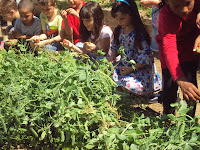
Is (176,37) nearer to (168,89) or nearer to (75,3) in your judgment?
(168,89)

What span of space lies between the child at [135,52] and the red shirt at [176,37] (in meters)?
0.53

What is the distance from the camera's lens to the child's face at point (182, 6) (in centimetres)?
174

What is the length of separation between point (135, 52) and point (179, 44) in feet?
2.21

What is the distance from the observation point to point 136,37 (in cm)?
272

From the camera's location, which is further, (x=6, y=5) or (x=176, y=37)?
(x=6, y=5)

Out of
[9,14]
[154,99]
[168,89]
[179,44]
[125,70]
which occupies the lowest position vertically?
[154,99]

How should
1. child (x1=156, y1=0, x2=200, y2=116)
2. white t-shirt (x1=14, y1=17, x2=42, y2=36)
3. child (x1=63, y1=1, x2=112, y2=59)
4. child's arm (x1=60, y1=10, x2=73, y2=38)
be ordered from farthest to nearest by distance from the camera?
1. white t-shirt (x1=14, y1=17, x2=42, y2=36)
2. child's arm (x1=60, y1=10, x2=73, y2=38)
3. child (x1=63, y1=1, x2=112, y2=59)
4. child (x1=156, y1=0, x2=200, y2=116)

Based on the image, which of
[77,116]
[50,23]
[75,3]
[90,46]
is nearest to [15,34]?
[50,23]

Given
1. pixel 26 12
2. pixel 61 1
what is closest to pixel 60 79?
pixel 26 12

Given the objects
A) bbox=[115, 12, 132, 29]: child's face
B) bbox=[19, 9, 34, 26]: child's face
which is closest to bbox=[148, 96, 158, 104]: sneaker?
bbox=[115, 12, 132, 29]: child's face

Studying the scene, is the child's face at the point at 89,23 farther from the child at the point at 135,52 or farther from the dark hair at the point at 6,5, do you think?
the dark hair at the point at 6,5

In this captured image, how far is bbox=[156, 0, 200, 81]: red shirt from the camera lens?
186 cm

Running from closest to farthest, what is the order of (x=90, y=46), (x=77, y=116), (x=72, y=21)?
1. (x=77, y=116)
2. (x=90, y=46)
3. (x=72, y=21)

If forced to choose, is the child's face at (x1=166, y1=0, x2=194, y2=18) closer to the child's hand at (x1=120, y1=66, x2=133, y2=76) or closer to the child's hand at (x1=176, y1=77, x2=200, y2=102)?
the child's hand at (x1=176, y1=77, x2=200, y2=102)
